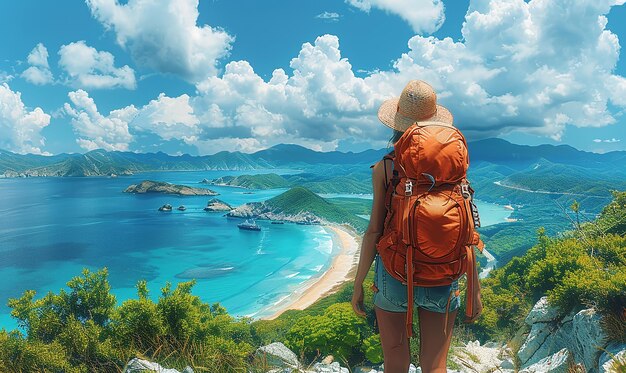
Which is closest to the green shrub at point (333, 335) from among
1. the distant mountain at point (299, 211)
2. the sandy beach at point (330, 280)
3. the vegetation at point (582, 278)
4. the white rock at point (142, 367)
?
the vegetation at point (582, 278)

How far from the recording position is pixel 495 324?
15547mm

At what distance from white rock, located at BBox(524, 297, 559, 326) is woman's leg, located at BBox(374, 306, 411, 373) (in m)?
5.88

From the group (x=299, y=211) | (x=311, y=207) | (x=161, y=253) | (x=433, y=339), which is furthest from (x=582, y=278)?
(x=311, y=207)

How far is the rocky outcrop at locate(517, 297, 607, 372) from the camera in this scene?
4.46 m

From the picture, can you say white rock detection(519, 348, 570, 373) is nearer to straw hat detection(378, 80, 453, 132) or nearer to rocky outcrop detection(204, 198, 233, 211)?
straw hat detection(378, 80, 453, 132)

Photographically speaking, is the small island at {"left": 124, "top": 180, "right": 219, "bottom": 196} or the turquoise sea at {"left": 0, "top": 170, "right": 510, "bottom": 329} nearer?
the turquoise sea at {"left": 0, "top": 170, "right": 510, "bottom": 329}

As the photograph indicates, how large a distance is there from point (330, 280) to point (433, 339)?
44095 millimetres

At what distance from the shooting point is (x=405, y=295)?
1831 mm

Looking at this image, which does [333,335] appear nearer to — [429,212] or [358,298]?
[358,298]

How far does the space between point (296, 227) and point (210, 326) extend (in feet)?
243

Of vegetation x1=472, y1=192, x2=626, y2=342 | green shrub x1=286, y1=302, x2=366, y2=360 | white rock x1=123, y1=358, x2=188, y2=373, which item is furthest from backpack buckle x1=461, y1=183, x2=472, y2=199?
green shrub x1=286, y1=302, x2=366, y2=360

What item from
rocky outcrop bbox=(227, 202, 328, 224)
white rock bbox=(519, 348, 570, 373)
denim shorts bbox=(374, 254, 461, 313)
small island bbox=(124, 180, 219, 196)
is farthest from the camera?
small island bbox=(124, 180, 219, 196)

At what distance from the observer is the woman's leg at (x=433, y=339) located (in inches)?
72.7

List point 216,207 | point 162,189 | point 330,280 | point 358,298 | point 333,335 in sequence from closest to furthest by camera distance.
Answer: point 358,298
point 333,335
point 330,280
point 216,207
point 162,189
